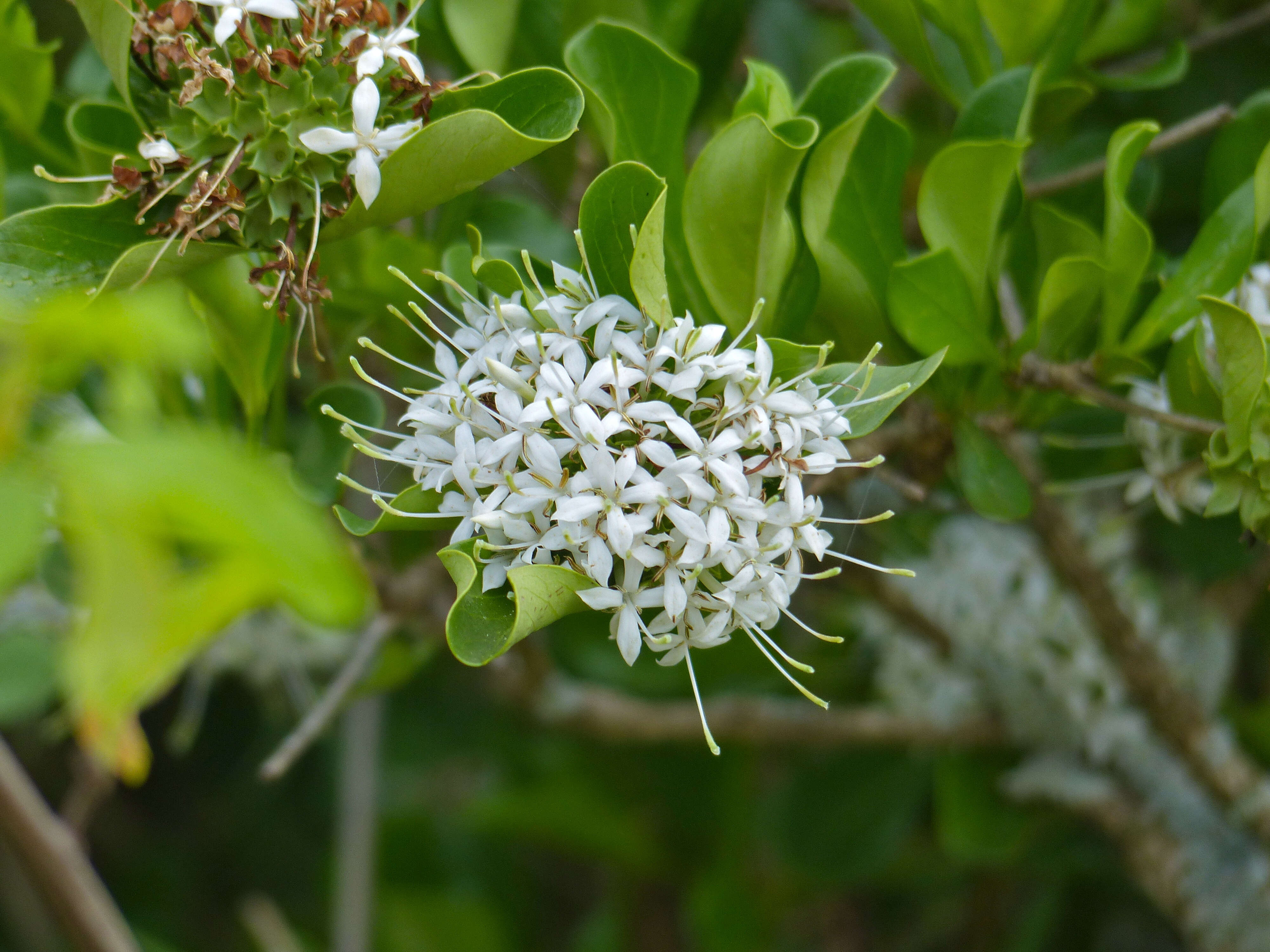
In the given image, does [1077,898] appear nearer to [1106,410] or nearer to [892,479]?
[1106,410]

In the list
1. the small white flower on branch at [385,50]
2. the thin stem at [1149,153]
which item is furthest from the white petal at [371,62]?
the thin stem at [1149,153]

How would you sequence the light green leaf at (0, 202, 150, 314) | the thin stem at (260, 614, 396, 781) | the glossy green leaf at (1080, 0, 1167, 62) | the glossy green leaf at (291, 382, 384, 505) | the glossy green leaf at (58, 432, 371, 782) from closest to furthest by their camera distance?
the glossy green leaf at (58, 432, 371, 782), the light green leaf at (0, 202, 150, 314), the glossy green leaf at (291, 382, 384, 505), the thin stem at (260, 614, 396, 781), the glossy green leaf at (1080, 0, 1167, 62)

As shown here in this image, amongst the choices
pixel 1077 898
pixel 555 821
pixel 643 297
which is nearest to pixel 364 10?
pixel 643 297

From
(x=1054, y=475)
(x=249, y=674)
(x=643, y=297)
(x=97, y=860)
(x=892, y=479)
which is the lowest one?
(x=97, y=860)

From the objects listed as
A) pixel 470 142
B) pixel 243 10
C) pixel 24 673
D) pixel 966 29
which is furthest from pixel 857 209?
pixel 24 673

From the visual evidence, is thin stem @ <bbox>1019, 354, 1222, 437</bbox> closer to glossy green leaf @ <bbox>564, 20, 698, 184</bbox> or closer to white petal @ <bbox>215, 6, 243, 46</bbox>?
glossy green leaf @ <bbox>564, 20, 698, 184</bbox>

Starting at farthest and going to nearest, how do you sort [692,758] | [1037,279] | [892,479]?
[692,758]
[1037,279]
[892,479]

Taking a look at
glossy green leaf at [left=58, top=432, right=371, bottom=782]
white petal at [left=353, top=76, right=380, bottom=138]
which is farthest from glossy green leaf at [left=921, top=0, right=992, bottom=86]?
glossy green leaf at [left=58, top=432, right=371, bottom=782]

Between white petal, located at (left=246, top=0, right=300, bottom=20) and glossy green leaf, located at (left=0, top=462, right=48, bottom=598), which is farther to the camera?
white petal, located at (left=246, top=0, right=300, bottom=20)
